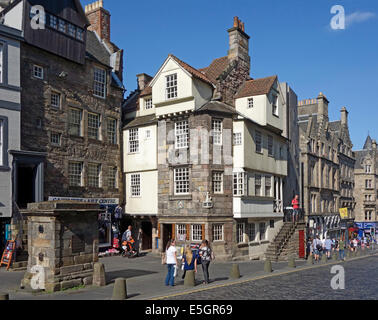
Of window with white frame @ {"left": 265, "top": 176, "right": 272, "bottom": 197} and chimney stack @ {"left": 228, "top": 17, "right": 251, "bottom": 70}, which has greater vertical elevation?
chimney stack @ {"left": 228, "top": 17, "right": 251, "bottom": 70}

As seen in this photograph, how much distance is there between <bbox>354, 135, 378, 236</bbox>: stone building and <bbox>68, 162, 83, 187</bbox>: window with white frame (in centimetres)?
5284

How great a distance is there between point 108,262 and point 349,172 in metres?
47.6

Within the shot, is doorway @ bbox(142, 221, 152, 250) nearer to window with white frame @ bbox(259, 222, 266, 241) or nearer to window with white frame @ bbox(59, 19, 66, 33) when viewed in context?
window with white frame @ bbox(259, 222, 266, 241)

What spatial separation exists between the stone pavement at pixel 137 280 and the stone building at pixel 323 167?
73.8 feet

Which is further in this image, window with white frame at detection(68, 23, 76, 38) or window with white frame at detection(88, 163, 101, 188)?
window with white frame at detection(88, 163, 101, 188)

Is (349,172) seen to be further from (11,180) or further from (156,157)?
(11,180)

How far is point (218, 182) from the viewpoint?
28.1 meters

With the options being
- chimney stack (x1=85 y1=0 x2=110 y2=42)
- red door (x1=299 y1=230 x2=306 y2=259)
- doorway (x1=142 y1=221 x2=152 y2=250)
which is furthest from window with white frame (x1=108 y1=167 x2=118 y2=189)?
red door (x1=299 y1=230 x2=306 y2=259)

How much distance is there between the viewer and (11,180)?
23.0 m

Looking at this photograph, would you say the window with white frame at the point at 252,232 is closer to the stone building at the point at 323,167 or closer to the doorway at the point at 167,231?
the doorway at the point at 167,231

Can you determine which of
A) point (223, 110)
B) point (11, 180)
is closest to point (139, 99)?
point (223, 110)

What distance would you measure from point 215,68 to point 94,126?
9.98 meters

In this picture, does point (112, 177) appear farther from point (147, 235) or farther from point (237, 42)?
point (237, 42)

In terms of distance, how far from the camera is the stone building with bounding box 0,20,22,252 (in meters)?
22.8
